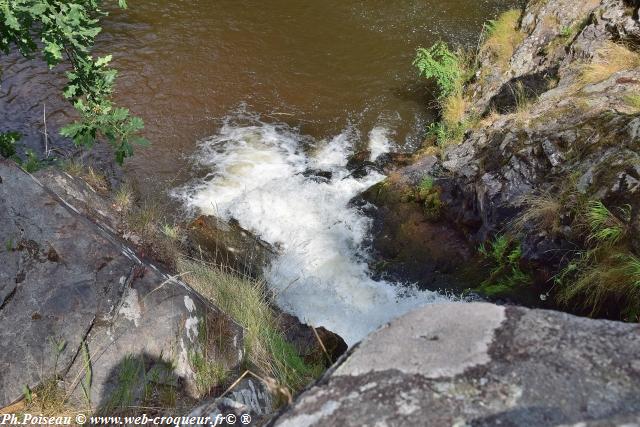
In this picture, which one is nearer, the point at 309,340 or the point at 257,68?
the point at 309,340

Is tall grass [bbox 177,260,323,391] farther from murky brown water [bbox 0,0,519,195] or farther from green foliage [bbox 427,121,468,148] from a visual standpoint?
green foliage [bbox 427,121,468,148]

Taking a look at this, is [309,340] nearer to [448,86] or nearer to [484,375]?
[484,375]

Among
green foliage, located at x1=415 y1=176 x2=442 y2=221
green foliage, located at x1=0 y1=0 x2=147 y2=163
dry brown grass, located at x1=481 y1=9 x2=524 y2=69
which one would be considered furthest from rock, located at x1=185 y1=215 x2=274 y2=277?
dry brown grass, located at x1=481 y1=9 x2=524 y2=69

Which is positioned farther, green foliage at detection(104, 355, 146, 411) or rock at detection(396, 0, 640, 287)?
rock at detection(396, 0, 640, 287)

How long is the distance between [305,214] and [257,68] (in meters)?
4.24

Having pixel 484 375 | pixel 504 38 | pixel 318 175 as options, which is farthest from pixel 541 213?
pixel 504 38

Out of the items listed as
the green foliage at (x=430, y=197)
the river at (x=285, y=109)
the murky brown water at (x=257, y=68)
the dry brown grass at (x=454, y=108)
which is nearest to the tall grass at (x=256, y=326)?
the river at (x=285, y=109)

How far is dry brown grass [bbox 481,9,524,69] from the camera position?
28.0ft

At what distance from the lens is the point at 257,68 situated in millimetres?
9812

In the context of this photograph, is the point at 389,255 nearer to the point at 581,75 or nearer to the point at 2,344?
the point at 581,75

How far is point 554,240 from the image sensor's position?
4.91m

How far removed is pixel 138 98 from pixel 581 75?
23.5ft

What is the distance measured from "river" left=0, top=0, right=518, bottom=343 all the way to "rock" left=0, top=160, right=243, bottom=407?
74.9 inches

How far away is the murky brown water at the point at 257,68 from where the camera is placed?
27.5 feet
